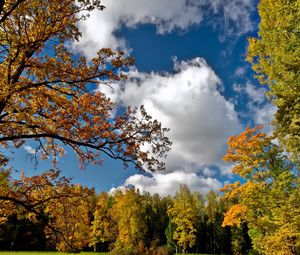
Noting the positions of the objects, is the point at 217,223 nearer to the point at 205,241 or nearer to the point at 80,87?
the point at 205,241

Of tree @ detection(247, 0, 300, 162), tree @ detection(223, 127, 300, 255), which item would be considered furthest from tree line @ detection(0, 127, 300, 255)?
tree @ detection(247, 0, 300, 162)

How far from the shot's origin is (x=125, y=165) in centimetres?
770

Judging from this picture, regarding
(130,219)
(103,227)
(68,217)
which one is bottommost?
(68,217)

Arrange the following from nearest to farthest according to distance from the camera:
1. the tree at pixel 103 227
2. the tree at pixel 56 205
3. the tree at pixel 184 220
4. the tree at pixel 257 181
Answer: the tree at pixel 56 205, the tree at pixel 257 181, the tree at pixel 184 220, the tree at pixel 103 227

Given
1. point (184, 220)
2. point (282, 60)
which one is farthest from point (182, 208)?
point (282, 60)

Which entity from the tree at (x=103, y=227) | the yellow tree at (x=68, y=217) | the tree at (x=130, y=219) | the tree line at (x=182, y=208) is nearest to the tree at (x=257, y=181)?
the tree line at (x=182, y=208)

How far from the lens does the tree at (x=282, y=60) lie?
11336mm

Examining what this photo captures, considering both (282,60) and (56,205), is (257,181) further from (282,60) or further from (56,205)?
(56,205)

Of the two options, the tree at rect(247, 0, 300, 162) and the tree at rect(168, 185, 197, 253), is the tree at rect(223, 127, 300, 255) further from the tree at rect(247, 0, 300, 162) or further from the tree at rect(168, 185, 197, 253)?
the tree at rect(168, 185, 197, 253)

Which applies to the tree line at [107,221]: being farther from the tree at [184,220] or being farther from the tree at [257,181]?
the tree at [257,181]

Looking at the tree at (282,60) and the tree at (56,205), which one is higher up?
the tree at (282,60)

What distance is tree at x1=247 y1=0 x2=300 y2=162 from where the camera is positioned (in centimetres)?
1134

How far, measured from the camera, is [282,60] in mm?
11766

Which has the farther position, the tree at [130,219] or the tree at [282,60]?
the tree at [130,219]
